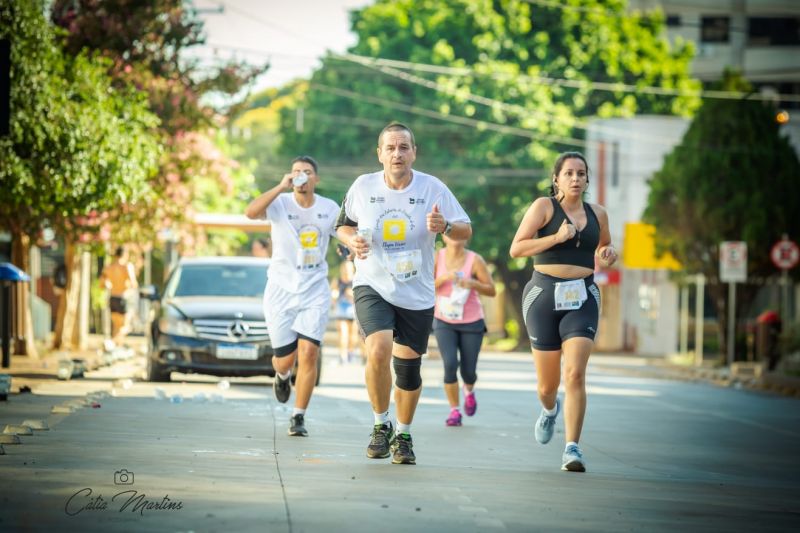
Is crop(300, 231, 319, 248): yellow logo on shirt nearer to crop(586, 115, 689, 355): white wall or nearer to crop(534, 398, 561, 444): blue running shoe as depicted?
crop(534, 398, 561, 444): blue running shoe

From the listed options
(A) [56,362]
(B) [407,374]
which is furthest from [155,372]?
(B) [407,374]

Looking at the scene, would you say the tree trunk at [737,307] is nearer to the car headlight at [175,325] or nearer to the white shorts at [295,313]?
Result: the car headlight at [175,325]

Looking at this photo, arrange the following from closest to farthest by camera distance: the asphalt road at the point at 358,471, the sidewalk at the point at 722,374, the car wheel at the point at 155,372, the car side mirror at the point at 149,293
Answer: the asphalt road at the point at 358,471 < the car wheel at the point at 155,372 < the car side mirror at the point at 149,293 < the sidewalk at the point at 722,374

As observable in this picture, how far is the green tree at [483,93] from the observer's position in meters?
53.9

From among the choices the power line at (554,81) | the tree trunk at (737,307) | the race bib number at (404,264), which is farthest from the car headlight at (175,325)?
the power line at (554,81)

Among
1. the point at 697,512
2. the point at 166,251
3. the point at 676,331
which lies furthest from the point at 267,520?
the point at 676,331

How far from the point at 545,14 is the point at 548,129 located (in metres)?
4.30

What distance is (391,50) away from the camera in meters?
54.9

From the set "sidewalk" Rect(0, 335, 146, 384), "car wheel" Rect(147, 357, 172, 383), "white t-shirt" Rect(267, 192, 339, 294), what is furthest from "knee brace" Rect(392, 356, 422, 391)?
"car wheel" Rect(147, 357, 172, 383)

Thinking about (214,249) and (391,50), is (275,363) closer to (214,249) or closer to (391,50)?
(391,50)

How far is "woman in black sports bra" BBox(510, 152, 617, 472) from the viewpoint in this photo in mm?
10867

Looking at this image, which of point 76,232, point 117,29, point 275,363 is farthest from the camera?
point 76,232

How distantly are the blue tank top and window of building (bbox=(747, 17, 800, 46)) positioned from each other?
67.7 m

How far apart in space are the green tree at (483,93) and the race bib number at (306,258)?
3955cm
